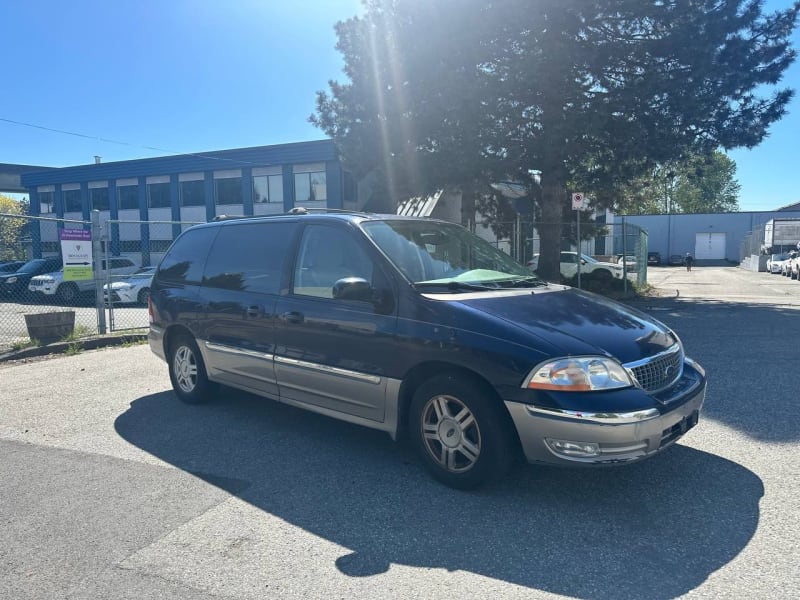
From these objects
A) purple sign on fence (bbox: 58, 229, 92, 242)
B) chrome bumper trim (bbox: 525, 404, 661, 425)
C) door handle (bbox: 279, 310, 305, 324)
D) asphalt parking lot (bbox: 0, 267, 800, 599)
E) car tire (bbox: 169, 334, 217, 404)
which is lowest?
asphalt parking lot (bbox: 0, 267, 800, 599)

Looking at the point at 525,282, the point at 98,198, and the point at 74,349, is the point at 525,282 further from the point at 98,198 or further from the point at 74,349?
the point at 98,198

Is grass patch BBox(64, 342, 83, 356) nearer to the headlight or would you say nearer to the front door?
the front door

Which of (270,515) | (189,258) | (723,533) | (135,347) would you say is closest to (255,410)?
(189,258)

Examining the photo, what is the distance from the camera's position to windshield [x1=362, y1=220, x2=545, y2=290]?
436 centimetres

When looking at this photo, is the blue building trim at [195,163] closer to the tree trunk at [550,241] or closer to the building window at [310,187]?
the building window at [310,187]

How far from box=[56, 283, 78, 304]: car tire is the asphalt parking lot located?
45.7 ft

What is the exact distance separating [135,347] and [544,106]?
440 inches

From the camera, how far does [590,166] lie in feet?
56.4

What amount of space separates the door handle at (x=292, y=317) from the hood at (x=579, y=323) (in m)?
1.41

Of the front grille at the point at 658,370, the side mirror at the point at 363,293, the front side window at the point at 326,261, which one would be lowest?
the front grille at the point at 658,370

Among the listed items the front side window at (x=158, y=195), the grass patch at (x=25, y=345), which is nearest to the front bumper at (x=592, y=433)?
the grass patch at (x=25, y=345)

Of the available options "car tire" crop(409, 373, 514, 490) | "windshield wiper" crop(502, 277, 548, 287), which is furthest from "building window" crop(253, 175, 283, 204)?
"car tire" crop(409, 373, 514, 490)

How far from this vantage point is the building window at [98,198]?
37375mm

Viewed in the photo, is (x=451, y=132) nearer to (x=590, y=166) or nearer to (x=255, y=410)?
(x=590, y=166)
